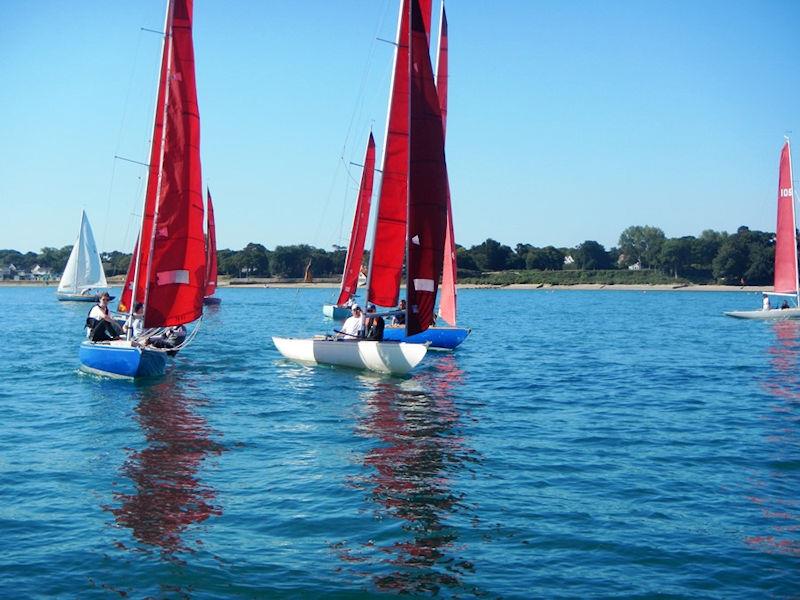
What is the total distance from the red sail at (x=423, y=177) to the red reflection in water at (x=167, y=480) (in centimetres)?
719

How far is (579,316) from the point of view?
211 feet

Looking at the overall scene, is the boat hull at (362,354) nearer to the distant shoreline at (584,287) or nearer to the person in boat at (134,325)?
the person in boat at (134,325)

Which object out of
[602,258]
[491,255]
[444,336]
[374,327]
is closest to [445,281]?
[444,336]

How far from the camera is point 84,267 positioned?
74438 mm

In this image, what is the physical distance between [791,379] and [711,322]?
30.8 meters

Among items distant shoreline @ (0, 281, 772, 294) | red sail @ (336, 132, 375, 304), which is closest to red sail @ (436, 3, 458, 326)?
red sail @ (336, 132, 375, 304)

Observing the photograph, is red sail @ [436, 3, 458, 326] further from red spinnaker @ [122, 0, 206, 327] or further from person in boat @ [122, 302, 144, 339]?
person in boat @ [122, 302, 144, 339]

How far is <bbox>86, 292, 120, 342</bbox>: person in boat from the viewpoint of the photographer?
22.5m

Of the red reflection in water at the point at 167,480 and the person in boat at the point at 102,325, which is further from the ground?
the person in boat at the point at 102,325

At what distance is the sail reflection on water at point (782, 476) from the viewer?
989cm

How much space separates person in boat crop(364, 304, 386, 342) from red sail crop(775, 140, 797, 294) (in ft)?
122

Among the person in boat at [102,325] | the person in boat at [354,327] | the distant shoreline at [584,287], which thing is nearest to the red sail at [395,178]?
the person in boat at [354,327]

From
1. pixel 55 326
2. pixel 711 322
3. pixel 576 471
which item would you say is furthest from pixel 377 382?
pixel 711 322

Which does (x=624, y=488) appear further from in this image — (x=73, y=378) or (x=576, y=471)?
(x=73, y=378)
